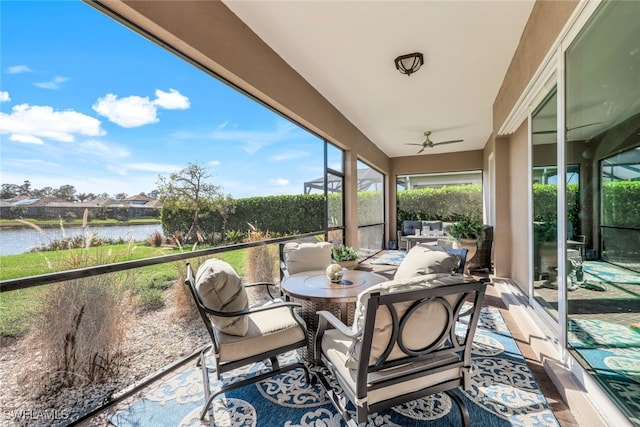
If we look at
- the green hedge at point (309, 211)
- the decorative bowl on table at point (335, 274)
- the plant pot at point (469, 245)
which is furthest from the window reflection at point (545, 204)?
the plant pot at point (469, 245)

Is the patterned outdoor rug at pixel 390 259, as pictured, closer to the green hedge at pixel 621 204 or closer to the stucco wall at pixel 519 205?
the stucco wall at pixel 519 205

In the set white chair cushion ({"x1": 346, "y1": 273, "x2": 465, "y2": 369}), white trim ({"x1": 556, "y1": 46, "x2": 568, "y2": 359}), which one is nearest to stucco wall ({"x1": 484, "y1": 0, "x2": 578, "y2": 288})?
white trim ({"x1": 556, "y1": 46, "x2": 568, "y2": 359})

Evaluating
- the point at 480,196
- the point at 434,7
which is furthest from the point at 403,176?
the point at 434,7

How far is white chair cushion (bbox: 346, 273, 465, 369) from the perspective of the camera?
1.33m

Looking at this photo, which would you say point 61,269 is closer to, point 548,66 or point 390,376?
point 390,376

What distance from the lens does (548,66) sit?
2.35 metres

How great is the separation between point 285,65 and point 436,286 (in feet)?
10.2

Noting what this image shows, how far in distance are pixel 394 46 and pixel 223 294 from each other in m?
3.03

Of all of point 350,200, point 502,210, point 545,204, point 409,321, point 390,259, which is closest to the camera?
point 409,321

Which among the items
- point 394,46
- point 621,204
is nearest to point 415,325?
point 621,204

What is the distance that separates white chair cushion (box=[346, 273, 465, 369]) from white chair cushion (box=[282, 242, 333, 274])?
5.73ft

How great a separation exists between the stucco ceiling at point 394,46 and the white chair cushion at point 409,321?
2.41 metres

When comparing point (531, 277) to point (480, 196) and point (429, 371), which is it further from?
point (480, 196)

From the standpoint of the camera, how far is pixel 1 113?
1482mm
